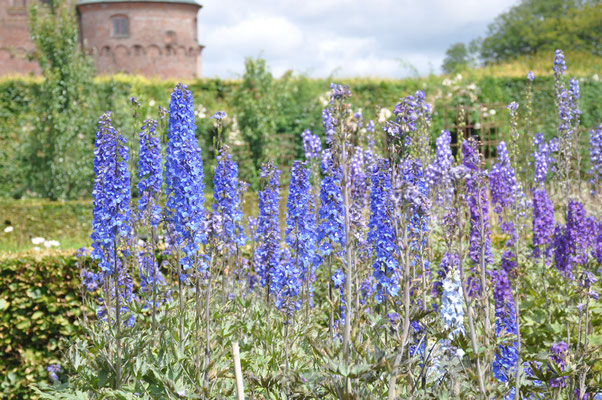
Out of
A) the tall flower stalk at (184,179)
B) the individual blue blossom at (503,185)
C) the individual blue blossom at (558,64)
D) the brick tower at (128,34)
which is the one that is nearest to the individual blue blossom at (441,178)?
the individual blue blossom at (503,185)

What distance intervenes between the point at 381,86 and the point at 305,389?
58.8ft

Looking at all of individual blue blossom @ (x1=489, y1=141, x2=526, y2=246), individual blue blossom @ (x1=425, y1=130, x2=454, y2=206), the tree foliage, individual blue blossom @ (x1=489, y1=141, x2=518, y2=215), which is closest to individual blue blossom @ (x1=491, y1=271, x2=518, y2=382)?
individual blue blossom @ (x1=489, y1=141, x2=526, y2=246)

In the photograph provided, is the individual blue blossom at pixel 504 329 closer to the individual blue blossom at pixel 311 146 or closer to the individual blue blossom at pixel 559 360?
the individual blue blossom at pixel 559 360

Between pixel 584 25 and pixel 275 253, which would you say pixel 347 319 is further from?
pixel 584 25

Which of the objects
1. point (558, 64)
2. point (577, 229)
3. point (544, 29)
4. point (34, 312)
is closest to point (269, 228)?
point (577, 229)

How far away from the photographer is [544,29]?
160ft

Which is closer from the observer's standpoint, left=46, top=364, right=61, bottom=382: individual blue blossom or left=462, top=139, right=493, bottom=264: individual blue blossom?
left=462, top=139, right=493, bottom=264: individual blue blossom

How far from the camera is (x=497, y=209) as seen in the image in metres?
6.17

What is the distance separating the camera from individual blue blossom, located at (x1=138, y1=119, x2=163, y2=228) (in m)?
4.07

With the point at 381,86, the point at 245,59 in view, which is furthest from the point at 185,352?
the point at 381,86

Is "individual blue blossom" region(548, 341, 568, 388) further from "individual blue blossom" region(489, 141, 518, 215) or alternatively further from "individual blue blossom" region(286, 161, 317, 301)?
"individual blue blossom" region(489, 141, 518, 215)

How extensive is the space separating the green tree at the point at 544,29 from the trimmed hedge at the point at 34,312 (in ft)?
148

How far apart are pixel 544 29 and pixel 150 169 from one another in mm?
50103

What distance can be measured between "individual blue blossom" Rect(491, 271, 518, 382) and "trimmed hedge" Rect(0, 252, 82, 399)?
458cm
